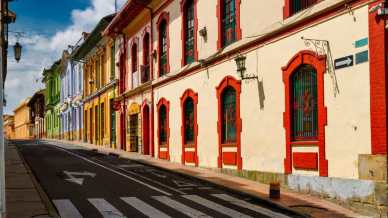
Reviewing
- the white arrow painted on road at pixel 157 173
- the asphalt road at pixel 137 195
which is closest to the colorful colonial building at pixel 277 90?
the asphalt road at pixel 137 195

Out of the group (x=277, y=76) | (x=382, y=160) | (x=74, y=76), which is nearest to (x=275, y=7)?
(x=277, y=76)

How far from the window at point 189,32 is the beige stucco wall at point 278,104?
738 millimetres

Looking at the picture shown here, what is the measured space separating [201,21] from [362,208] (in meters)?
11.4

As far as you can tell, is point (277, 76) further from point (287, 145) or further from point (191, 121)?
point (191, 121)

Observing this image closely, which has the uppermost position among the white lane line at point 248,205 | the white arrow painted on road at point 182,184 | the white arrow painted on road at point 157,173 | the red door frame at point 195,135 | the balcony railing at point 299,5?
the balcony railing at point 299,5

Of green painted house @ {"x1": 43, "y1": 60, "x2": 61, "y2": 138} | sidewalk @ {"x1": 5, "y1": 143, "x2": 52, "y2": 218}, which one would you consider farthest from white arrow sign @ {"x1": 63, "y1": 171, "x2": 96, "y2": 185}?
green painted house @ {"x1": 43, "y1": 60, "x2": 61, "y2": 138}

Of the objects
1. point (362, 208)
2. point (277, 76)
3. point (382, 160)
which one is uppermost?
point (277, 76)

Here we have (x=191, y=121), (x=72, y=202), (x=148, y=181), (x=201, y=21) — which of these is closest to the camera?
(x=72, y=202)

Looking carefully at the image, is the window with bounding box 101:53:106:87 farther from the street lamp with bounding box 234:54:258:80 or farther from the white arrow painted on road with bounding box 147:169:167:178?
the street lamp with bounding box 234:54:258:80

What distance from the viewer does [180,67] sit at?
77.4 feet

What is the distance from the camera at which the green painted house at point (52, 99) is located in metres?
63.2

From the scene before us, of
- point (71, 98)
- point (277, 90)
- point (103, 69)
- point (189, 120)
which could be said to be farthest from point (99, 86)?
point (277, 90)

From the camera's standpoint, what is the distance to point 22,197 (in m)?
12.6

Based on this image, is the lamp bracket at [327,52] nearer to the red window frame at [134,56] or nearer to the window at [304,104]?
the window at [304,104]
